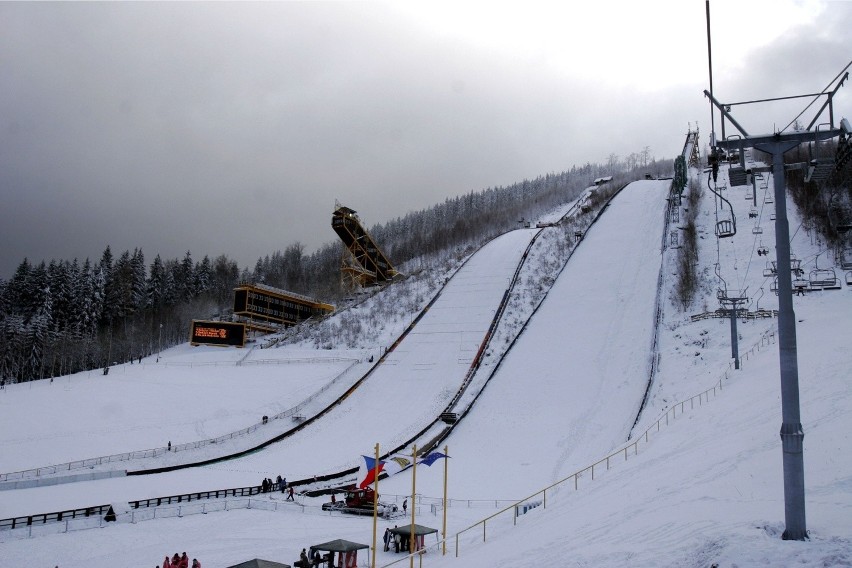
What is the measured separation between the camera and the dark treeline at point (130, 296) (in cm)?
7081

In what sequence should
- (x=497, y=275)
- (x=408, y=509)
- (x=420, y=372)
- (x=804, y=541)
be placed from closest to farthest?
(x=804, y=541)
(x=408, y=509)
(x=420, y=372)
(x=497, y=275)

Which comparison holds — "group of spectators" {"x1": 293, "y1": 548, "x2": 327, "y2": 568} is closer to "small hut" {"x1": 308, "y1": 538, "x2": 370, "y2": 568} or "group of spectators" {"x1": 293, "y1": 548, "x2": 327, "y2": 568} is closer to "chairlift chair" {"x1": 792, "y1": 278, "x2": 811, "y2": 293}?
"small hut" {"x1": 308, "y1": 538, "x2": 370, "y2": 568}

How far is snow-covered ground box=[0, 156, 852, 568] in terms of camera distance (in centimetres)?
1187

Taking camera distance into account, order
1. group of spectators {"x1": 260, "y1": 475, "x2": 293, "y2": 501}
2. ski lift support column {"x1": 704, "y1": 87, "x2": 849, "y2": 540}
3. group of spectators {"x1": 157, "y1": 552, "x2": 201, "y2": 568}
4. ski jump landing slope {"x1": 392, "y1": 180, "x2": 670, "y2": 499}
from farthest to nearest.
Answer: ski jump landing slope {"x1": 392, "y1": 180, "x2": 670, "y2": 499} → group of spectators {"x1": 260, "y1": 475, "x2": 293, "y2": 501} → group of spectators {"x1": 157, "y1": 552, "x2": 201, "y2": 568} → ski lift support column {"x1": 704, "y1": 87, "x2": 849, "y2": 540}

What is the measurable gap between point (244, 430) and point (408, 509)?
14830 millimetres

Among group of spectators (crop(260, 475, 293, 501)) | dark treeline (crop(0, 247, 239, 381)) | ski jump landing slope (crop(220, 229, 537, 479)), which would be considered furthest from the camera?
dark treeline (crop(0, 247, 239, 381))

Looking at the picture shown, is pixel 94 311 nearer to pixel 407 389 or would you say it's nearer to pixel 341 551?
pixel 407 389

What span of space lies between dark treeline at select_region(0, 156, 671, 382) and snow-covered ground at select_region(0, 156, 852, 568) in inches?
1198

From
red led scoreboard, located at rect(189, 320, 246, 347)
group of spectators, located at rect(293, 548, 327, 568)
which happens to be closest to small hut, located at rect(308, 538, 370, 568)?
group of spectators, located at rect(293, 548, 327, 568)

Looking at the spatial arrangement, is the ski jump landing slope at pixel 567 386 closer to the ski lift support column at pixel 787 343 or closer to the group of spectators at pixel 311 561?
the group of spectators at pixel 311 561

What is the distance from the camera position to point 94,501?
23109 mm

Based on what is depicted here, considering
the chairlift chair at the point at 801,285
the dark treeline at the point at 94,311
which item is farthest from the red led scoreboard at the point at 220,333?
the chairlift chair at the point at 801,285

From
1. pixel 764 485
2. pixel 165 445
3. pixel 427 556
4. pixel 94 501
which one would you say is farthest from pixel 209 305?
pixel 764 485

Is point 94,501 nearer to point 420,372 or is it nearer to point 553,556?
point 553,556
